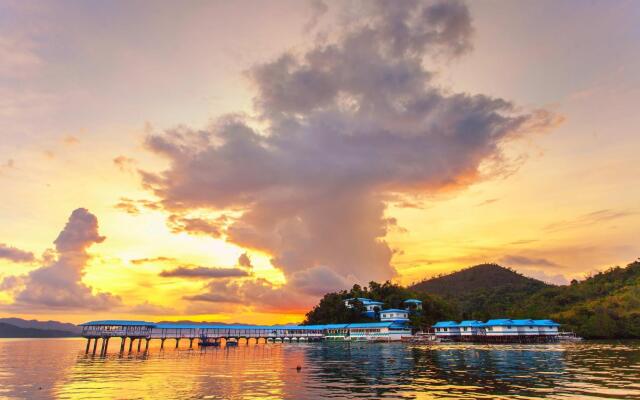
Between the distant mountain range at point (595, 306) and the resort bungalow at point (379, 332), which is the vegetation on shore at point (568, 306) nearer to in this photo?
the distant mountain range at point (595, 306)

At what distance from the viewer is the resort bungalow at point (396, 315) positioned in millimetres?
135000

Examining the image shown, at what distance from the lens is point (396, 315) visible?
13662 centimetres

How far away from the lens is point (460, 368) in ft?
168

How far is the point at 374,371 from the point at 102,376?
30.9 metres

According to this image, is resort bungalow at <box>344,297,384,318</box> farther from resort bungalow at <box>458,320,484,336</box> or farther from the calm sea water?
the calm sea water

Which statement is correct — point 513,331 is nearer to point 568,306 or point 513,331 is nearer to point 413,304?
point 413,304

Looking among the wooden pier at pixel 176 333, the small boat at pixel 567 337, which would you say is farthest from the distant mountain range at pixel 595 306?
the wooden pier at pixel 176 333

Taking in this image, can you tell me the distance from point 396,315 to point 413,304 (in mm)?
14727

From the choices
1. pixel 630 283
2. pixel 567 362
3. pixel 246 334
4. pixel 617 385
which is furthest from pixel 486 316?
pixel 617 385

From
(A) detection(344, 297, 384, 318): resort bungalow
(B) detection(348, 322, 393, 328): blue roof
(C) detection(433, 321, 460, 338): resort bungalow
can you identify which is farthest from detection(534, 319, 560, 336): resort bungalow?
(A) detection(344, 297, 384, 318): resort bungalow

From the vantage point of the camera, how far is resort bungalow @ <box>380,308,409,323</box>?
135000mm

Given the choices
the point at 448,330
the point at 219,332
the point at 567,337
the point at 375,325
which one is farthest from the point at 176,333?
the point at 567,337

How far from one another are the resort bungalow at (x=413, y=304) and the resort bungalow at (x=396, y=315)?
943 cm

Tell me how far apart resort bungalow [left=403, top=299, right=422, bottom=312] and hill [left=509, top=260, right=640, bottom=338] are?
29075 millimetres
